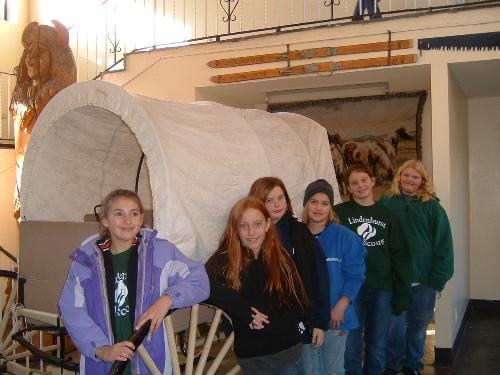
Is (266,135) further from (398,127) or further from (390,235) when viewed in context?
(398,127)

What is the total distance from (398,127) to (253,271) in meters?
4.57

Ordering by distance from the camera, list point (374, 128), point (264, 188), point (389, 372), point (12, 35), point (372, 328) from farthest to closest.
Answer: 1. point (12, 35)
2. point (374, 128)
3. point (389, 372)
4. point (372, 328)
5. point (264, 188)

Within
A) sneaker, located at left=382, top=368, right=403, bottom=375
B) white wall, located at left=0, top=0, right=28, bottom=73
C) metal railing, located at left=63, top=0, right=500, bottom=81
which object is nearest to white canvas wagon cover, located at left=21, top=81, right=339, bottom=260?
sneaker, located at left=382, top=368, right=403, bottom=375

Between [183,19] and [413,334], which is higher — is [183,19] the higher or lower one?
the higher one

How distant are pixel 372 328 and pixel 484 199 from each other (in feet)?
12.7

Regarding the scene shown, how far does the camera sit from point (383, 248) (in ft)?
11.7

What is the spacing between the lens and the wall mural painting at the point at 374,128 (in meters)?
6.52

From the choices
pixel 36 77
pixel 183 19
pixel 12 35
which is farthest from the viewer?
pixel 12 35

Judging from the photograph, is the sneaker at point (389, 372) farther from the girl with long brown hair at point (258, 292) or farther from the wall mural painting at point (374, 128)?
the wall mural painting at point (374, 128)

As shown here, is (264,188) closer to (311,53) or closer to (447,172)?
(447,172)

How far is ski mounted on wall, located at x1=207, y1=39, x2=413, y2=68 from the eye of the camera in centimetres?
506

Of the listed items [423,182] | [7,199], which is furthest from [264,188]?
[7,199]

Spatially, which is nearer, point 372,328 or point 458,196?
point 372,328

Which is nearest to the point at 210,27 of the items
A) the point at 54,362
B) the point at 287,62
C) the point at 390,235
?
the point at 287,62
